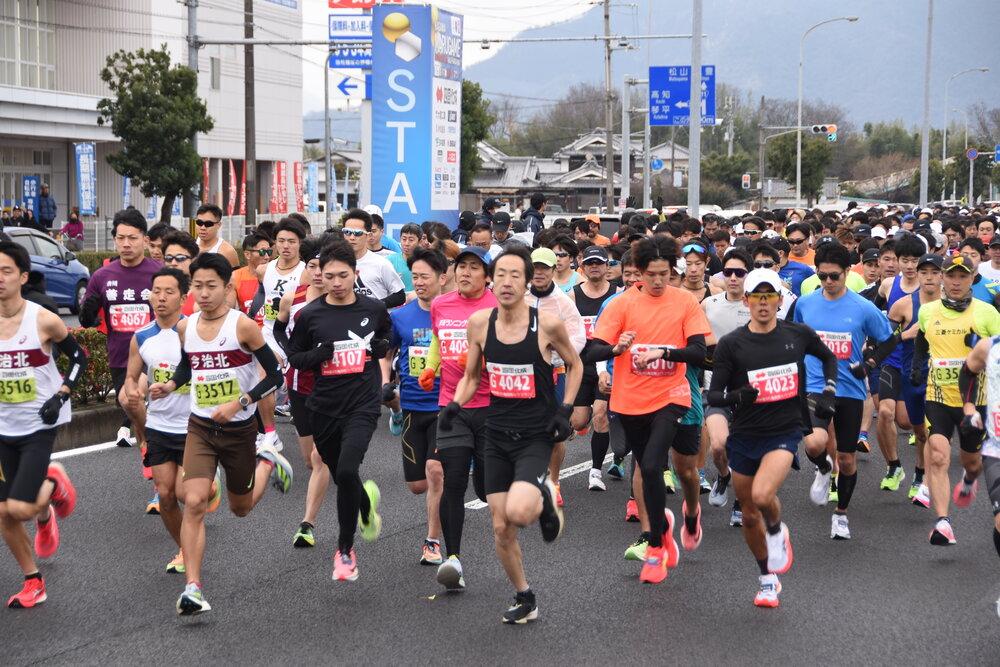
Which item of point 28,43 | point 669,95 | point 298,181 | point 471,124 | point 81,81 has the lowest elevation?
point 298,181

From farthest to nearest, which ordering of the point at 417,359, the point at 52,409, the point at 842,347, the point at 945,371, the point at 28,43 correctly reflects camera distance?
1. the point at 28,43
2. the point at 842,347
3. the point at 945,371
4. the point at 417,359
5. the point at 52,409

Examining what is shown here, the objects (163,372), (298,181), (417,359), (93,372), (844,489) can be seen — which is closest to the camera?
(163,372)

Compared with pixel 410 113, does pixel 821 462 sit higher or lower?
lower

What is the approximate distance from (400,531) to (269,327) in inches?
127

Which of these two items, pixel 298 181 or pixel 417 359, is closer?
pixel 417 359

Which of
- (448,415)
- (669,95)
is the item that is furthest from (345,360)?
(669,95)

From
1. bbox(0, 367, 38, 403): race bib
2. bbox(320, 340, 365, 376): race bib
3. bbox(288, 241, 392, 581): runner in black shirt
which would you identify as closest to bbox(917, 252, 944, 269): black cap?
bbox(288, 241, 392, 581): runner in black shirt

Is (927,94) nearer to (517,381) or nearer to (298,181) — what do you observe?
(298,181)

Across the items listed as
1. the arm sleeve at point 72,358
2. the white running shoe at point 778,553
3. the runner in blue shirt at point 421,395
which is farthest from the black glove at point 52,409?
the white running shoe at point 778,553

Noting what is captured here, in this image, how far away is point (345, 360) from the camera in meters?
8.20

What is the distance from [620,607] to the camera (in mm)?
7488

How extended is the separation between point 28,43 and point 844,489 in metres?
42.1

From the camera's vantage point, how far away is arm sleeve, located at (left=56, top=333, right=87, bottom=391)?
786 cm

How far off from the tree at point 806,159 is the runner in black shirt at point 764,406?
7073cm
